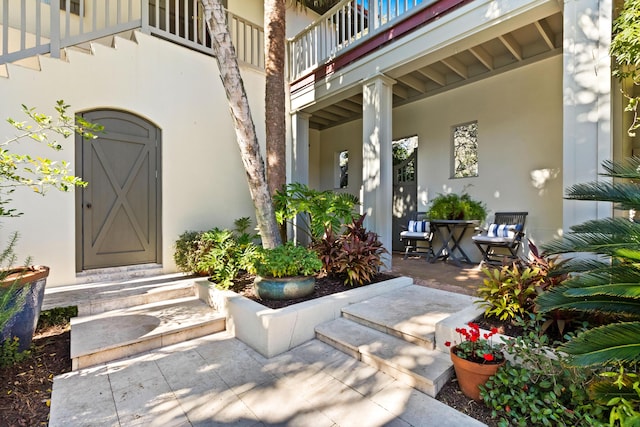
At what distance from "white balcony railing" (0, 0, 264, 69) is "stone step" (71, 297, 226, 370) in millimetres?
3331

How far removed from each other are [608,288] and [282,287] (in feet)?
8.37

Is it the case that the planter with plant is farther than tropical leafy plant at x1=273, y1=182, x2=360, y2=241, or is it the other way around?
tropical leafy plant at x1=273, y1=182, x2=360, y2=241

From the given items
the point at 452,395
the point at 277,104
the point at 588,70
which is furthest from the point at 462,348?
the point at 277,104

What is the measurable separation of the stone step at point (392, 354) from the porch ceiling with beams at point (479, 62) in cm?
379

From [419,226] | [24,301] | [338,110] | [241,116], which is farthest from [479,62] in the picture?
[24,301]

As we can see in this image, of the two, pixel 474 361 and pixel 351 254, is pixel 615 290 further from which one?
pixel 351 254

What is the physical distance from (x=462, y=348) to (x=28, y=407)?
9.72 ft

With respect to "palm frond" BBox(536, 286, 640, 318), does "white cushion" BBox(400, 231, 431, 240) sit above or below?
above

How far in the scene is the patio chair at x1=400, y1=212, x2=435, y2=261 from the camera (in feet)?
20.0

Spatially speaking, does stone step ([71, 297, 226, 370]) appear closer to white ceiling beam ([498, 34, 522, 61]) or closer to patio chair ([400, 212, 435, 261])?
patio chair ([400, 212, 435, 261])

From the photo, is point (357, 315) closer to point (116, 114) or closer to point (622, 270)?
point (622, 270)

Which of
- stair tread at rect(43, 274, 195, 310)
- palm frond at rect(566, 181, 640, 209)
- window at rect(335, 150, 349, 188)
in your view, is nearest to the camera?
palm frond at rect(566, 181, 640, 209)

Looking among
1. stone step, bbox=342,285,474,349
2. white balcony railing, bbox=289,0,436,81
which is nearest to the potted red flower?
stone step, bbox=342,285,474,349

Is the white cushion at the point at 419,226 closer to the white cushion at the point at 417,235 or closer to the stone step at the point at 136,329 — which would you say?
the white cushion at the point at 417,235
